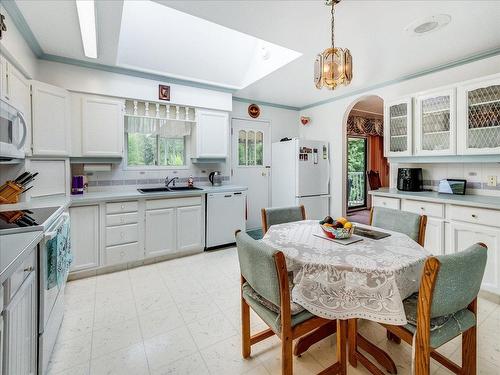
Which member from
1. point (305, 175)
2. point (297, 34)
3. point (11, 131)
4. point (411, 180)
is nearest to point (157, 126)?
point (11, 131)

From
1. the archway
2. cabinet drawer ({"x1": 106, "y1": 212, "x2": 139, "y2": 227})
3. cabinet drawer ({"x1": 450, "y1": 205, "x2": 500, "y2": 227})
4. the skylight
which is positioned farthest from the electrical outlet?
cabinet drawer ({"x1": 106, "y1": 212, "x2": 139, "y2": 227})

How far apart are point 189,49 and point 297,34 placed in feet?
5.05

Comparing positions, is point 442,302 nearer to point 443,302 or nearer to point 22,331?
point 443,302

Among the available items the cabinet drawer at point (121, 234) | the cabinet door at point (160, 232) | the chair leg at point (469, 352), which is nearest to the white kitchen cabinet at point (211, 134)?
the cabinet door at point (160, 232)

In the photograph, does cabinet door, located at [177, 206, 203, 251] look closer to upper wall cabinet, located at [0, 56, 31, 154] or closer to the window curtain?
the window curtain

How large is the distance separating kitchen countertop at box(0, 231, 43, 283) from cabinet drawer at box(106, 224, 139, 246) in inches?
63.2

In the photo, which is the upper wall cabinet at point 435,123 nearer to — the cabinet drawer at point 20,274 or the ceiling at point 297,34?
the ceiling at point 297,34

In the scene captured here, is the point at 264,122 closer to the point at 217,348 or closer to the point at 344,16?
the point at 344,16

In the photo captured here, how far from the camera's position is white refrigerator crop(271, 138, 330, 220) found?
13.4ft

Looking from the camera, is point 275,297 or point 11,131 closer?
point 275,297

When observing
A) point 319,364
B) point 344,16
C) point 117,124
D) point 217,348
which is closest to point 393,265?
point 319,364

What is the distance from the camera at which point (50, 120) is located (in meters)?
2.55

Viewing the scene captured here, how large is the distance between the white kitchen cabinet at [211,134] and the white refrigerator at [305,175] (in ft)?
3.44

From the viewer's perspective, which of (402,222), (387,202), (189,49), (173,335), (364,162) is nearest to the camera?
(173,335)
